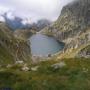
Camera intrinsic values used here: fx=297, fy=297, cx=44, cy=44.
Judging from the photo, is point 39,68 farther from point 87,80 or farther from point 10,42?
point 10,42

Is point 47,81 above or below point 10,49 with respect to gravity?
below

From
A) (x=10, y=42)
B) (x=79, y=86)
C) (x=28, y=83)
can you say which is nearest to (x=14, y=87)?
(x=28, y=83)

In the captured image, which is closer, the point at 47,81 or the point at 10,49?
the point at 47,81

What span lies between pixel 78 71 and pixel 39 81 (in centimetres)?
904

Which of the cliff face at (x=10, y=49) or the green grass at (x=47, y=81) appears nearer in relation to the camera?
the green grass at (x=47, y=81)

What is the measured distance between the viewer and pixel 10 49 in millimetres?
122500

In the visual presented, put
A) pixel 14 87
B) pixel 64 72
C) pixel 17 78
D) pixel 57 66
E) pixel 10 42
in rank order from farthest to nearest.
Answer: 1. pixel 10 42
2. pixel 57 66
3. pixel 64 72
4. pixel 17 78
5. pixel 14 87

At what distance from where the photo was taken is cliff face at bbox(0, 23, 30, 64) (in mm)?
102081

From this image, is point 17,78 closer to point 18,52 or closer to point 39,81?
point 39,81

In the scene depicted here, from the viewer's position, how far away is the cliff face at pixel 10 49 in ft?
335

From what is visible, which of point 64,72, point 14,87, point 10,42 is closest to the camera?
point 14,87

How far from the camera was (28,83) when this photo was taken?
32781mm

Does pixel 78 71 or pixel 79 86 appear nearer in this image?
pixel 79 86

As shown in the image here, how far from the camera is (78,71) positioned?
134ft
